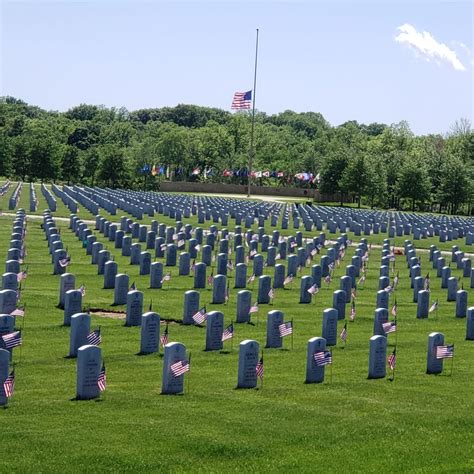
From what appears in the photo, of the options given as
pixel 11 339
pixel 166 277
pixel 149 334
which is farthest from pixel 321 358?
pixel 166 277

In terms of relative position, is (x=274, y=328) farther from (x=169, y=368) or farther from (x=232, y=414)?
(x=232, y=414)

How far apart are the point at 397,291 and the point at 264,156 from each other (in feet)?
362

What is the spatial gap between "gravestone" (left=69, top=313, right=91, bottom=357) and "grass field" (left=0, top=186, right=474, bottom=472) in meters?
0.42

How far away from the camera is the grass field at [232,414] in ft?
45.6

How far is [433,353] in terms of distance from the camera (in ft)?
65.5

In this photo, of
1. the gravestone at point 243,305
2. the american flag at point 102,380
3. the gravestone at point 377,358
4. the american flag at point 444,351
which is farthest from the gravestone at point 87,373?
the gravestone at point 243,305

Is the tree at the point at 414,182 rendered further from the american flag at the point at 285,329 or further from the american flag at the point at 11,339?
the american flag at the point at 11,339

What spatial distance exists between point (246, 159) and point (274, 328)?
114 meters

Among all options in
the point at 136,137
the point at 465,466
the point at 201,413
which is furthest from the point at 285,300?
the point at 136,137

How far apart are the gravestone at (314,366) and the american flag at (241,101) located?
6861 centimetres

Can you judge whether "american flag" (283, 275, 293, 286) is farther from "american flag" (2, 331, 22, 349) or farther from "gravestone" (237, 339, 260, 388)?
"american flag" (2, 331, 22, 349)

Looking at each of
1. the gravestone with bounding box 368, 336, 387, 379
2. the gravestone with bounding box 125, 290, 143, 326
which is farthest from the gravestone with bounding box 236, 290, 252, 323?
the gravestone with bounding box 368, 336, 387, 379

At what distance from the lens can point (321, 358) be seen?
1862 cm

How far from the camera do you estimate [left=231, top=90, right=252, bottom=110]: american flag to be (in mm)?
86500
